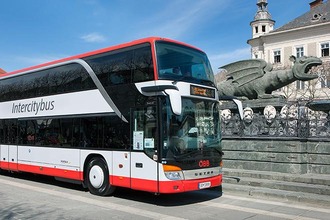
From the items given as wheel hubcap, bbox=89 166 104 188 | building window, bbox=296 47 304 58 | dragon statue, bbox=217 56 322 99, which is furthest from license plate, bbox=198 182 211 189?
building window, bbox=296 47 304 58

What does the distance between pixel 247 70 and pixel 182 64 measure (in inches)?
296

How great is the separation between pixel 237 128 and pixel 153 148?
5.17 metres

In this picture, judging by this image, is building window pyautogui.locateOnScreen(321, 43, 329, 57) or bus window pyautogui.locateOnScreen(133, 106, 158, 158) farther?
building window pyautogui.locateOnScreen(321, 43, 329, 57)

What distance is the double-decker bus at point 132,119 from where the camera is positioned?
8.06 m

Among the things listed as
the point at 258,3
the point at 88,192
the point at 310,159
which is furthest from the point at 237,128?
the point at 258,3

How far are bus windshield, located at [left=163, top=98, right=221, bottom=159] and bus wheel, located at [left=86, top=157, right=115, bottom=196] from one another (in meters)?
2.32

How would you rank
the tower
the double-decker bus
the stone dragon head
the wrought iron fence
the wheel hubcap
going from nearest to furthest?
the double-decker bus
the wheel hubcap
the wrought iron fence
the stone dragon head
the tower

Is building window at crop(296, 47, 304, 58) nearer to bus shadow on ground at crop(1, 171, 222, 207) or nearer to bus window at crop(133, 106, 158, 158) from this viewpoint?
bus shadow on ground at crop(1, 171, 222, 207)

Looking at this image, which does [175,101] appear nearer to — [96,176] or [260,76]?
[96,176]

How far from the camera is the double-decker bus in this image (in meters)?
8.06

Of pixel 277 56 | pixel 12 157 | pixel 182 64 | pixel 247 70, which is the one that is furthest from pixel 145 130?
pixel 277 56

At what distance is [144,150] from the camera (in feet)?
27.5

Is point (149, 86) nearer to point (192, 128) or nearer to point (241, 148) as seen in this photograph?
point (192, 128)

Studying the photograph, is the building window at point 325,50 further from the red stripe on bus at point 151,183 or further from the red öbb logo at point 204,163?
the red öbb logo at point 204,163
